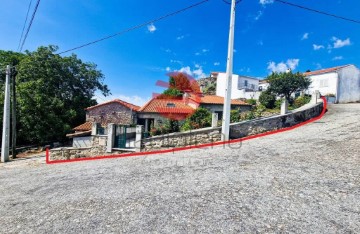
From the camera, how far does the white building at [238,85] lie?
3549 cm

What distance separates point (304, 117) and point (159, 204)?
12117 mm

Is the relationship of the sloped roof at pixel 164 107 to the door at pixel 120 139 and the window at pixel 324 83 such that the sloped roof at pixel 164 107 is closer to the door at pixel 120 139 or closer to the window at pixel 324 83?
the door at pixel 120 139


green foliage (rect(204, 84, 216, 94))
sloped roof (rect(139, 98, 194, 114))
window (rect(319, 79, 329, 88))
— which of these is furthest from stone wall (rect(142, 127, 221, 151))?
green foliage (rect(204, 84, 216, 94))

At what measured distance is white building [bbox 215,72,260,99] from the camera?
116 feet

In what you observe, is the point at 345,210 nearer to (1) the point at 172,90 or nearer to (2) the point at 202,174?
(2) the point at 202,174

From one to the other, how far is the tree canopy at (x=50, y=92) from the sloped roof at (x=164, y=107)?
10.1 m

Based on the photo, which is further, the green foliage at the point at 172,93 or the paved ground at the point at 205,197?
the green foliage at the point at 172,93

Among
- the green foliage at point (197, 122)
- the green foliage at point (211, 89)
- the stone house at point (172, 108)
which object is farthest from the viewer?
the green foliage at point (211, 89)

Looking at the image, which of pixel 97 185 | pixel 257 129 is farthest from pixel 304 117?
pixel 97 185

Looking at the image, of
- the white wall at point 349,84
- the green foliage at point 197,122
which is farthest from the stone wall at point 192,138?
the white wall at point 349,84

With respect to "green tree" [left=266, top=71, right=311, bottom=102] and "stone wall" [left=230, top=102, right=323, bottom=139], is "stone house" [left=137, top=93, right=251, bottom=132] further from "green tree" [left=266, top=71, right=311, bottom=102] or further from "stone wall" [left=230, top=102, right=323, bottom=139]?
"stone wall" [left=230, top=102, right=323, bottom=139]

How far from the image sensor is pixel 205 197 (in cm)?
403

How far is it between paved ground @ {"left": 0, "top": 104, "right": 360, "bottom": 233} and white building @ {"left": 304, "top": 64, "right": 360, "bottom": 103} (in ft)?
92.4

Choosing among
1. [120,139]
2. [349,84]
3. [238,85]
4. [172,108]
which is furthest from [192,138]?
[238,85]
